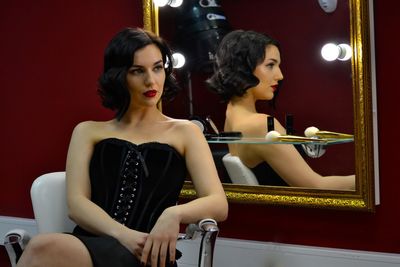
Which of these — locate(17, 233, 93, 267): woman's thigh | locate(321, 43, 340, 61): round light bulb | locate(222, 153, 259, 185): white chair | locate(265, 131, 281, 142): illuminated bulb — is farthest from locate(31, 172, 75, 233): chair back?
locate(321, 43, 340, 61): round light bulb

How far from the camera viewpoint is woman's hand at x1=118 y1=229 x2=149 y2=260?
229cm

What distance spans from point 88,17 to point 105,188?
1.41 m

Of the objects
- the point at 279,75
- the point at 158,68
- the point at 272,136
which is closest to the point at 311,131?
the point at 272,136

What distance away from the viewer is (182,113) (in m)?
3.17

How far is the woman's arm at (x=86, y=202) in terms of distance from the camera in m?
2.31

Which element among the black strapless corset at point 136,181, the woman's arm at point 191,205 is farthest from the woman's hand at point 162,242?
the black strapless corset at point 136,181

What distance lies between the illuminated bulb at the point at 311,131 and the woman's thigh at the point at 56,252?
3.54 feet

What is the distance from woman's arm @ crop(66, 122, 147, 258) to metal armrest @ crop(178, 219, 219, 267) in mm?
170

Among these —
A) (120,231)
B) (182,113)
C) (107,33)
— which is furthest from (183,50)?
(120,231)

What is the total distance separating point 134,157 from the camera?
2520mm

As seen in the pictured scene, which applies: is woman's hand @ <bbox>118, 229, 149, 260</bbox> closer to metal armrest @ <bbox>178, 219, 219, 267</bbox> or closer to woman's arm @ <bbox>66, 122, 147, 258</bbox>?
woman's arm @ <bbox>66, 122, 147, 258</bbox>

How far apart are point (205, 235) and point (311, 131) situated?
79 cm

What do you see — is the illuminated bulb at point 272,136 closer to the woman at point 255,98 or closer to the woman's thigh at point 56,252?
the woman at point 255,98

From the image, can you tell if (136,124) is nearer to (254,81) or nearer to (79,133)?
(79,133)
